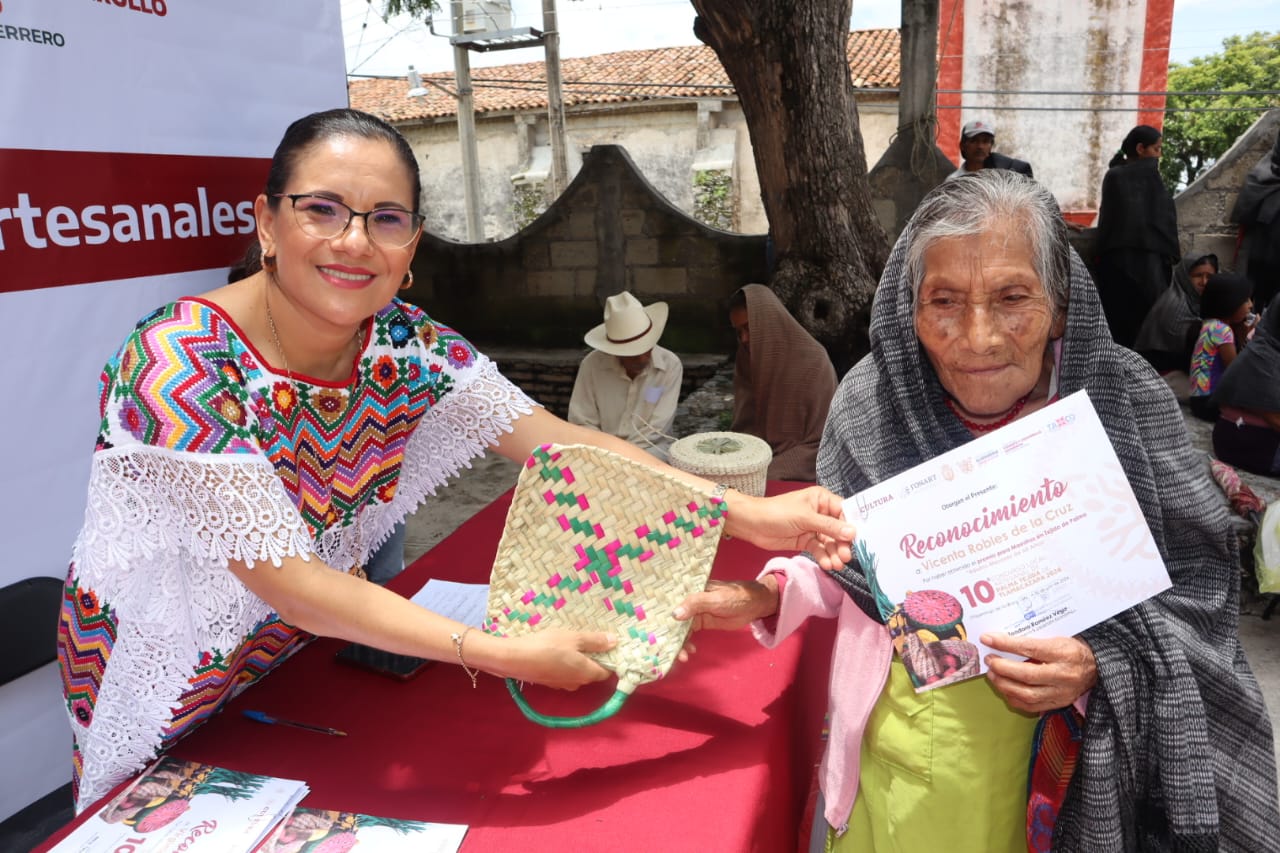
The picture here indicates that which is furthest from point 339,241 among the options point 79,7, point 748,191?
point 748,191

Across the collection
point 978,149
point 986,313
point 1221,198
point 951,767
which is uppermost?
point 978,149

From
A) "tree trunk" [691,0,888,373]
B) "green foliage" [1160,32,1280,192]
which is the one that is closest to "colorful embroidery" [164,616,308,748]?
"tree trunk" [691,0,888,373]

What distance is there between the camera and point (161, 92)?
2.56 m

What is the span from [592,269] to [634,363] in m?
4.02

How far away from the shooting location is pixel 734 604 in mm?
1605

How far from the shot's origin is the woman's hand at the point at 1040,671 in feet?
4.25

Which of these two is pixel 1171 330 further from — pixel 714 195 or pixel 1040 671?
pixel 714 195

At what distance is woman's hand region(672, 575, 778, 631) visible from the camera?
157 cm

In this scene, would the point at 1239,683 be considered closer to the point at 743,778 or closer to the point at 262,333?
the point at 743,778

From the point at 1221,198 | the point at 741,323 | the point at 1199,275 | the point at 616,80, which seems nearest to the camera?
the point at 741,323

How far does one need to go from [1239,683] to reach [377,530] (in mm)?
1799

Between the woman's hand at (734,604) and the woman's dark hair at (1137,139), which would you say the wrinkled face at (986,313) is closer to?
the woman's hand at (734,604)

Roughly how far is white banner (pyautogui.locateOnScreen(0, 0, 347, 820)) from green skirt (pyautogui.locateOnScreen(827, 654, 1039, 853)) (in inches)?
88.7

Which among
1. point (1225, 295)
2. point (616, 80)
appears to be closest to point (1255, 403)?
point (1225, 295)
